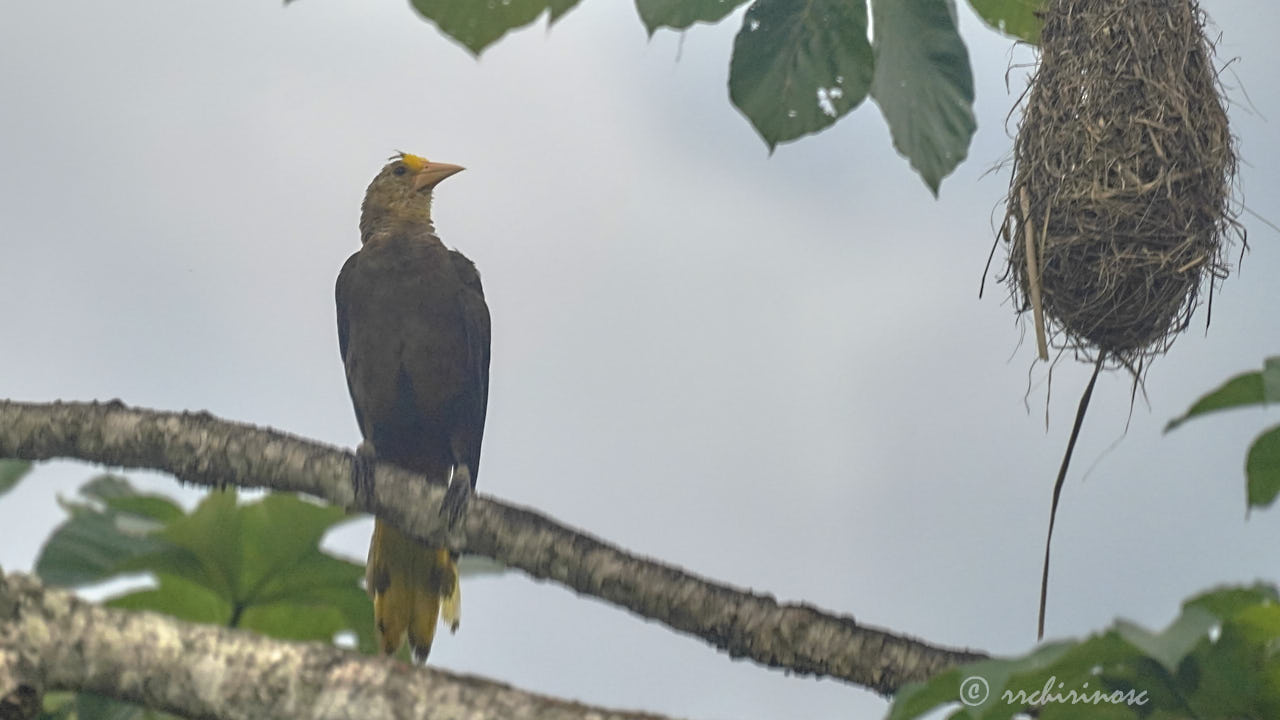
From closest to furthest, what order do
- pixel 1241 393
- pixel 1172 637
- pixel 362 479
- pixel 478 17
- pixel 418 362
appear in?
pixel 1172 637
pixel 1241 393
pixel 478 17
pixel 362 479
pixel 418 362

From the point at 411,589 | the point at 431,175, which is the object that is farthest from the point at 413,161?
the point at 411,589

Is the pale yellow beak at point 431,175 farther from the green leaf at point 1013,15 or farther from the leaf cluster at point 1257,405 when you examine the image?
the leaf cluster at point 1257,405

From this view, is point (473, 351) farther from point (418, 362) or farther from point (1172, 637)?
point (1172, 637)

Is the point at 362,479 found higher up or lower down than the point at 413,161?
lower down

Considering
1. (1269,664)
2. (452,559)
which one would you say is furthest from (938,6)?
(452,559)

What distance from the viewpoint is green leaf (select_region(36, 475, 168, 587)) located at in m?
2.19

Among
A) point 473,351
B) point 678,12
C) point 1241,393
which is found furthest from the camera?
point 473,351

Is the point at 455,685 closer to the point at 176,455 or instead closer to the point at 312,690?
the point at 312,690

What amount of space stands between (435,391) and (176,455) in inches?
46.1

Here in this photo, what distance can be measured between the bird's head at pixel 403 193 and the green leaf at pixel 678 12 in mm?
1933

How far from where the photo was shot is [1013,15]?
9.65 ft

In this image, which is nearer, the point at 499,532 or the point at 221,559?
the point at 221,559

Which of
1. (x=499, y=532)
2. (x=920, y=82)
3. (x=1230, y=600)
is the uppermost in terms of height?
(x=920, y=82)

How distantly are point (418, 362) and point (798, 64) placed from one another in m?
1.74
